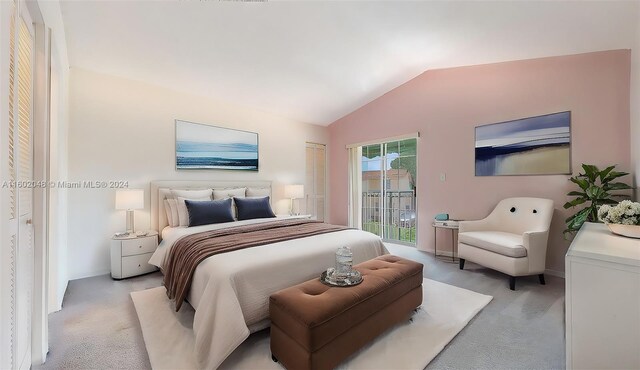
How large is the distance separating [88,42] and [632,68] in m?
5.37

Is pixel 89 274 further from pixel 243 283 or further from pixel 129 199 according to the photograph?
pixel 243 283

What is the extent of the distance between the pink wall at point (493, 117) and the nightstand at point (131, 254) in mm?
3829

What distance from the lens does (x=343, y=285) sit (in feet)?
5.56

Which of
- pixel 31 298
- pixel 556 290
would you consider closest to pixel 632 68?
pixel 556 290

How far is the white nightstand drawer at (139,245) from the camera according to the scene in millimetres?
2924

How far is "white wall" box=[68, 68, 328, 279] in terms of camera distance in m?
2.96

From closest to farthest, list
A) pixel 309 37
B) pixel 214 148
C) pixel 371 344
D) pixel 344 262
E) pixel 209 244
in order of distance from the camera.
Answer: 1. pixel 371 344
2. pixel 344 262
3. pixel 209 244
4. pixel 309 37
5. pixel 214 148

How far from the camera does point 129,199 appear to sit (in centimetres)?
297

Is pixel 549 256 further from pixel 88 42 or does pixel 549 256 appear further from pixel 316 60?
pixel 88 42

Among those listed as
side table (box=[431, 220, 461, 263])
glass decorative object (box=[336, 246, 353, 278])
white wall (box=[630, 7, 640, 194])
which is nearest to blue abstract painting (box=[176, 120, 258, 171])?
glass decorative object (box=[336, 246, 353, 278])

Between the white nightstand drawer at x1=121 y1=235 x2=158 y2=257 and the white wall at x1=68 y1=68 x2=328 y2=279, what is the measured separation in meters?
0.42

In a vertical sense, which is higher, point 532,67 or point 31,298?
point 532,67

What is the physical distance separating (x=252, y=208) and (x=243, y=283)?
203cm

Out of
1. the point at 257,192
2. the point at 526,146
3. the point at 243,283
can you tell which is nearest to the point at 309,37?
the point at 257,192
